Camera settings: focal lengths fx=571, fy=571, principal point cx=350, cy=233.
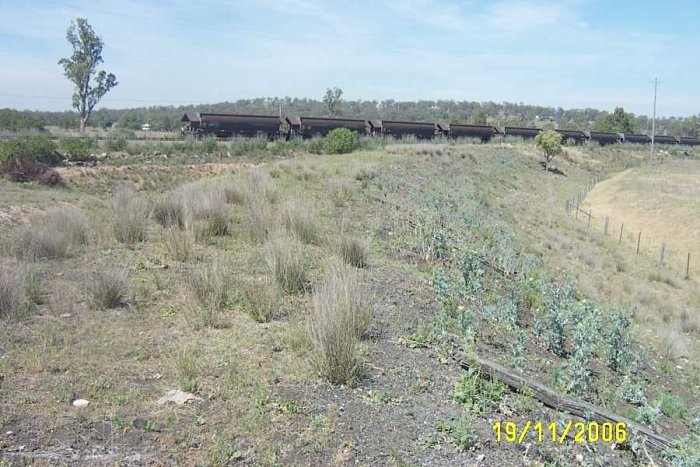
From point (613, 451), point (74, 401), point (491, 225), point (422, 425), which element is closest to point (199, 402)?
point (74, 401)

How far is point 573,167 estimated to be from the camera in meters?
61.1

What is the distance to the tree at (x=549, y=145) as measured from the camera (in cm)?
5328

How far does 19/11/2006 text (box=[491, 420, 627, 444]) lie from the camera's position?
15.8 ft

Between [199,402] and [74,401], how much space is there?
3.29 feet

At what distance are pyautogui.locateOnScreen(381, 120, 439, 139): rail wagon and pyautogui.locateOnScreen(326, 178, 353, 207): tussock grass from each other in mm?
40980

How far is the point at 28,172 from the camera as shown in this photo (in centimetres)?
2678

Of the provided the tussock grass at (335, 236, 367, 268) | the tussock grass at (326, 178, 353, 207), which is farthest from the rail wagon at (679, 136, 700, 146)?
the tussock grass at (335, 236, 367, 268)

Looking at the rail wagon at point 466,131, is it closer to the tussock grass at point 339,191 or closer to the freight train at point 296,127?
the freight train at point 296,127

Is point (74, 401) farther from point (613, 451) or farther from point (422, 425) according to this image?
point (613, 451)

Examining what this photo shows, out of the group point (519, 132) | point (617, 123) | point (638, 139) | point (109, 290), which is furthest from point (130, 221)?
point (617, 123)

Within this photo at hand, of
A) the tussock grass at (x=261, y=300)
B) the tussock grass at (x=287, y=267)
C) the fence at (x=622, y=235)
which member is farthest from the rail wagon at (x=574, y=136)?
the tussock grass at (x=261, y=300)

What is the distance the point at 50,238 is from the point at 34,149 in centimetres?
2720

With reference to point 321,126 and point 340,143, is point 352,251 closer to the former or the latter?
point 340,143

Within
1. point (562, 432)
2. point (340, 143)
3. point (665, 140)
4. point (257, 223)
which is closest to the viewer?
point (562, 432)
